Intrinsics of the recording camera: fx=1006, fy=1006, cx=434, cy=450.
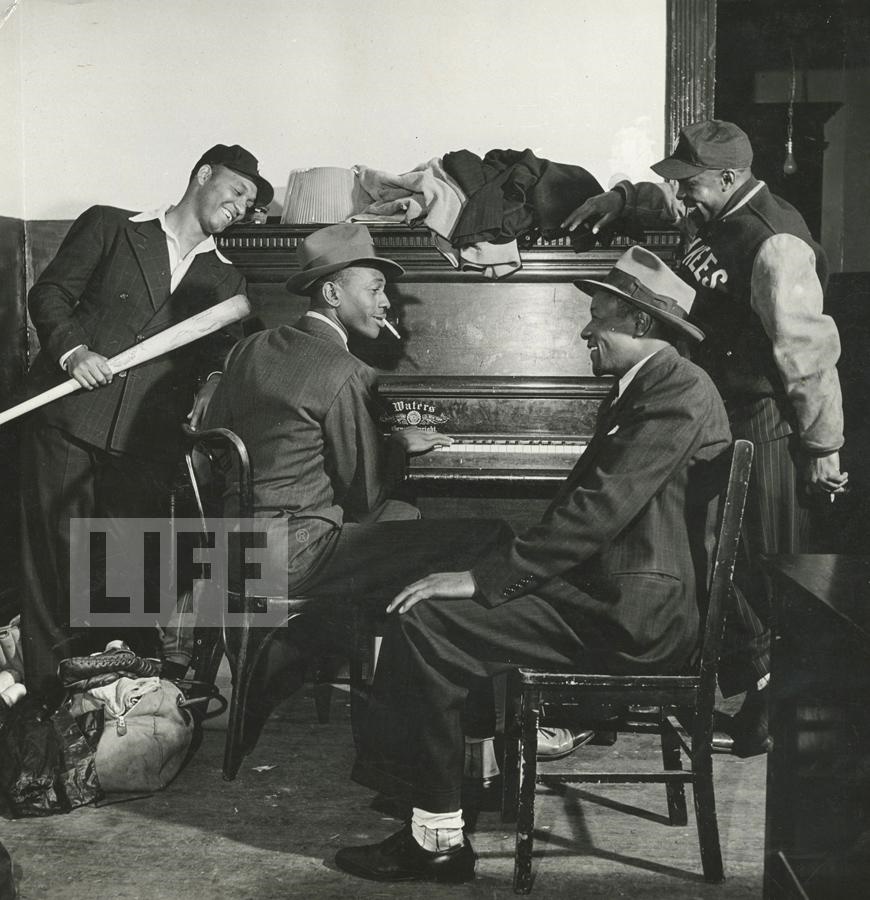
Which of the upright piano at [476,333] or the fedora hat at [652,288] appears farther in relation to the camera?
the upright piano at [476,333]

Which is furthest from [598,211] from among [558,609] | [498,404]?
[558,609]

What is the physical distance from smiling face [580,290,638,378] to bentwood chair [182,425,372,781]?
1.07m

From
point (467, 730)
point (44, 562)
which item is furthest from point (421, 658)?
point (44, 562)

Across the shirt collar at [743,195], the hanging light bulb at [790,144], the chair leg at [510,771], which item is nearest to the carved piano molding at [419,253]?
the shirt collar at [743,195]

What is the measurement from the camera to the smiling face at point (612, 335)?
2.57 m

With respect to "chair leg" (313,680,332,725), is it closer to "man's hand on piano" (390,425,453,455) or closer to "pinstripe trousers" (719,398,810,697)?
"man's hand on piano" (390,425,453,455)

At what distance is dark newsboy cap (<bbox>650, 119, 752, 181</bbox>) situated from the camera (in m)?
3.47

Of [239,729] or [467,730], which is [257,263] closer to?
[239,729]

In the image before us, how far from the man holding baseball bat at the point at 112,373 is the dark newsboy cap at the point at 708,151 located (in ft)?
5.21

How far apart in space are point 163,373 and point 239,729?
4.88 ft

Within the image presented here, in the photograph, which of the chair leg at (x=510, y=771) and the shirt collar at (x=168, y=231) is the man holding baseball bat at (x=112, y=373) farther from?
the chair leg at (x=510, y=771)

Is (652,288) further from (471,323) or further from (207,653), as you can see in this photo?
(207,653)

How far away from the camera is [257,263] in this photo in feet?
13.6

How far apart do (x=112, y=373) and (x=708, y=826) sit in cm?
257
